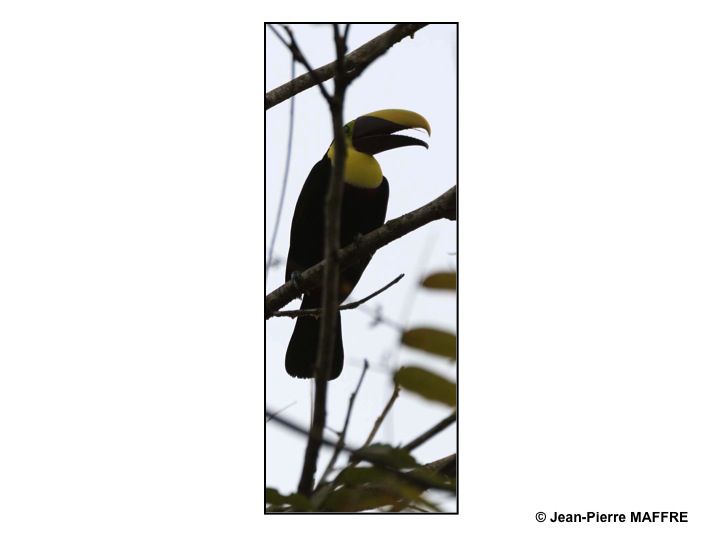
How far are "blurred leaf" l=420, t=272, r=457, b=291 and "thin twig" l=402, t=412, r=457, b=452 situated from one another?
325mm

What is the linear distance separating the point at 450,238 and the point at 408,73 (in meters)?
0.46

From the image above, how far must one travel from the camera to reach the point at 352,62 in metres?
2.40

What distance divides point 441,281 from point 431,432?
40cm

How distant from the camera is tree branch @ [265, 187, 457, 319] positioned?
233 cm

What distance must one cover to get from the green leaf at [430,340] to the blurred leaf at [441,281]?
130 millimetres

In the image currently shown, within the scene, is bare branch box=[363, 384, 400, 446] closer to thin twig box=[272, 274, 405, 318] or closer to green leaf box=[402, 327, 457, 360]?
green leaf box=[402, 327, 457, 360]

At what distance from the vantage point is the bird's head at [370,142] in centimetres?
253

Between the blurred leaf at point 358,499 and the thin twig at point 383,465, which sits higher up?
the thin twig at point 383,465

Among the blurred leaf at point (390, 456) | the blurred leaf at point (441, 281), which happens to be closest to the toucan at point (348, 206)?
the blurred leaf at point (441, 281)

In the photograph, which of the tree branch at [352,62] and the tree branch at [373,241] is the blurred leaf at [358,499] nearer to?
the tree branch at [373,241]

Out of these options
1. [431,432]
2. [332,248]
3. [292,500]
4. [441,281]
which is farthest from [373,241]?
[292,500]

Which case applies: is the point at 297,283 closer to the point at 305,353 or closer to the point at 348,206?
the point at 305,353
